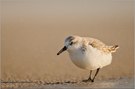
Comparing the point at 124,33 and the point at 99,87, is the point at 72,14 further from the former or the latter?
the point at 99,87

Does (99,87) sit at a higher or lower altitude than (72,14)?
lower

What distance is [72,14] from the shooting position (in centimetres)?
2794

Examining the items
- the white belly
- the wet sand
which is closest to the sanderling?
the white belly

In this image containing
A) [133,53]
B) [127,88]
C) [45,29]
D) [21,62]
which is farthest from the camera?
[45,29]

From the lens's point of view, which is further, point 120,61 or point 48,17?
point 48,17

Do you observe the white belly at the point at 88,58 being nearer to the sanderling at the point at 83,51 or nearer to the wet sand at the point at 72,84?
the sanderling at the point at 83,51

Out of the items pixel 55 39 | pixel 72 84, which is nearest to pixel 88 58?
pixel 72 84

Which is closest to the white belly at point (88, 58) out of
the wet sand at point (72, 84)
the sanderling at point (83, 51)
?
the sanderling at point (83, 51)

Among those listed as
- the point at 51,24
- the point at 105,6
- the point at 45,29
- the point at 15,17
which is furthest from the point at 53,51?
the point at 105,6

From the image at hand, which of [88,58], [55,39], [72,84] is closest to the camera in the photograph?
[88,58]

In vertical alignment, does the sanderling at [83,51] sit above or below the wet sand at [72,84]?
above

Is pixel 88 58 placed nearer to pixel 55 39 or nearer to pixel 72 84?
pixel 72 84

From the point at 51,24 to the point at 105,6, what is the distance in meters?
5.41

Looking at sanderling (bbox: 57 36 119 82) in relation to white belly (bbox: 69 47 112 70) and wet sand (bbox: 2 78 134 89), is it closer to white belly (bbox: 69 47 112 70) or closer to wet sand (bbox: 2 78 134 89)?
white belly (bbox: 69 47 112 70)
